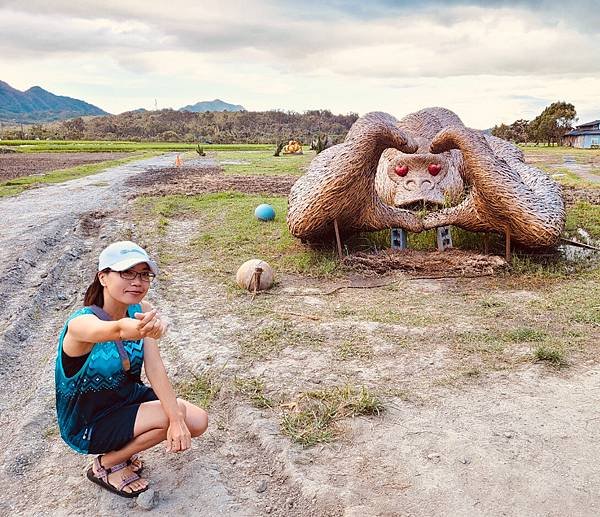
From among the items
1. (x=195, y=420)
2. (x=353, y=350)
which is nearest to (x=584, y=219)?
(x=353, y=350)

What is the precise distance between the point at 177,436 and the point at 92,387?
45 centimetres

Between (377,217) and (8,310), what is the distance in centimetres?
414

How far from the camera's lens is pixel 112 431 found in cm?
304

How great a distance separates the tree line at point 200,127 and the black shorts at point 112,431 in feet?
205

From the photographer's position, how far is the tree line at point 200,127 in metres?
68.8

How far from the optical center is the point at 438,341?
16.5 ft

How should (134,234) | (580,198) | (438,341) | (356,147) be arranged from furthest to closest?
(580,198) < (134,234) < (356,147) < (438,341)

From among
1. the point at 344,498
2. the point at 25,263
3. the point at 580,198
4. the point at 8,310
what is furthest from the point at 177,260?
the point at 580,198

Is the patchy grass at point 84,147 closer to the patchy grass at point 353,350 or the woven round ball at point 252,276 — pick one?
the woven round ball at point 252,276

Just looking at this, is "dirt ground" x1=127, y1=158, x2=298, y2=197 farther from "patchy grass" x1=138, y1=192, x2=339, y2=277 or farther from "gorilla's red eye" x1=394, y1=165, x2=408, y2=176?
"gorilla's red eye" x1=394, y1=165, x2=408, y2=176

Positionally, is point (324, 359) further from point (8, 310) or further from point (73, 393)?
point (8, 310)

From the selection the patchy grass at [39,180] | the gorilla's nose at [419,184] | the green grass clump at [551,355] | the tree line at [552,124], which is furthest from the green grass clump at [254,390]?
the tree line at [552,124]

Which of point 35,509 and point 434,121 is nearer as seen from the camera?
point 35,509

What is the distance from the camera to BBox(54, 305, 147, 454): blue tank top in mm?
Result: 2943
